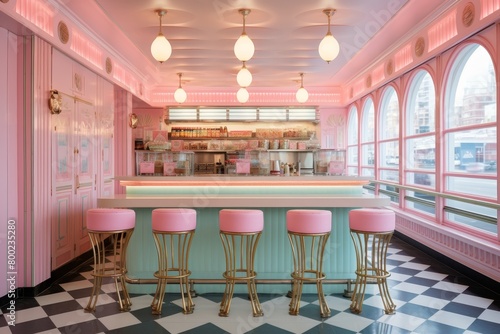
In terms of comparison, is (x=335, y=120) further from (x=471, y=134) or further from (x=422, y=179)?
(x=471, y=134)

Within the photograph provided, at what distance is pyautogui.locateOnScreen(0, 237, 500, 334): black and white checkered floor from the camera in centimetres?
322

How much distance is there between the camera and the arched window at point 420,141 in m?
5.79

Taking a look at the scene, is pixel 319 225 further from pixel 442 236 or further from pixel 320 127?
pixel 320 127

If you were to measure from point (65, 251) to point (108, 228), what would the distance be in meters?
1.85

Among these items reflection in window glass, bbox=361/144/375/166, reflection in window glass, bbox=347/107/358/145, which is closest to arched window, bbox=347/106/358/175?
reflection in window glass, bbox=347/107/358/145

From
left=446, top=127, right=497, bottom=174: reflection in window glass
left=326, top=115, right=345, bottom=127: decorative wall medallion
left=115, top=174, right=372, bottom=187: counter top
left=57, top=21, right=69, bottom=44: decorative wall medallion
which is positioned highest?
left=57, top=21, right=69, bottom=44: decorative wall medallion

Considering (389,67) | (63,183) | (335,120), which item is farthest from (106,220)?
(335,120)

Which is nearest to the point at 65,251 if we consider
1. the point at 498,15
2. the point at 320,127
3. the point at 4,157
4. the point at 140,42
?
the point at 4,157

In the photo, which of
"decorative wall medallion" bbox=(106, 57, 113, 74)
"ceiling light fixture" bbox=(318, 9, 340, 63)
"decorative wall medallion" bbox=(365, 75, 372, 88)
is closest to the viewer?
"ceiling light fixture" bbox=(318, 9, 340, 63)

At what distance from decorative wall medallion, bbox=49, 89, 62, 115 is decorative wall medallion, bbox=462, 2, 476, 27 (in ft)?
16.3

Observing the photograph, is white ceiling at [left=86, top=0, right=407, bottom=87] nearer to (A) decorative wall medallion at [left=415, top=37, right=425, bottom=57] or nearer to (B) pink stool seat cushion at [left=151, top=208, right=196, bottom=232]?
(A) decorative wall medallion at [left=415, top=37, right=425, bottom=57]

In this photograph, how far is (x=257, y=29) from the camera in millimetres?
5371

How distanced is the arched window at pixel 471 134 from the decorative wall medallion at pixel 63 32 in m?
Answer: 5.15

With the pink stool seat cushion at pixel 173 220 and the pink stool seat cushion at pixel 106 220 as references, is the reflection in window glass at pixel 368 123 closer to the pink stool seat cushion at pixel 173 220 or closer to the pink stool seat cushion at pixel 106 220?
the pink stool seat cushion at pixel 173 220
